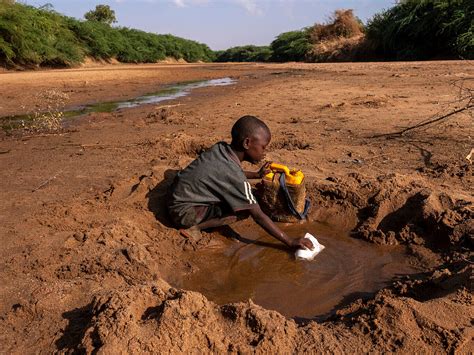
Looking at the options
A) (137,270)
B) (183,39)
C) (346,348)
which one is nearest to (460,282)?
(346,348)

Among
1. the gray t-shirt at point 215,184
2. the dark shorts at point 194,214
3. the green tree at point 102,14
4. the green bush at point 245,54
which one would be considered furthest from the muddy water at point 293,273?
the green tree at point 102,14

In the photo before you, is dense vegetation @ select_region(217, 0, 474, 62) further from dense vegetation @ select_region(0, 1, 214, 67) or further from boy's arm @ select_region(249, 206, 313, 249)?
dense vegetation @ select_region(0, 1, 214, 67)

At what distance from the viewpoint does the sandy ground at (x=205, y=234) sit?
1.93 m

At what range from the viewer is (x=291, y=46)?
32.8m

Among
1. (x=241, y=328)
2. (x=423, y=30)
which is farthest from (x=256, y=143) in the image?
(x=423, y=30)

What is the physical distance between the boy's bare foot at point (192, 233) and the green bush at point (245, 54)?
3755 centimetres

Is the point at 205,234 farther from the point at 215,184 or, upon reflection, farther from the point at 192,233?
the point at 215,184

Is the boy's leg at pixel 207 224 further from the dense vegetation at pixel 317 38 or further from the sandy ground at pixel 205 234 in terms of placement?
the dense vegetation at pixel 317 38

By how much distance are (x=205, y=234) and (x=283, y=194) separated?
2.46 feet

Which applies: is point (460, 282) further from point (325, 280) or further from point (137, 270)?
point (137, 270)

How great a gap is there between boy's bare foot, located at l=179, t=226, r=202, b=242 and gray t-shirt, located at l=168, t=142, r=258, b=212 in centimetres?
22

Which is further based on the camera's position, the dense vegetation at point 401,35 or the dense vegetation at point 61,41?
the dense vegetation at point 61,41

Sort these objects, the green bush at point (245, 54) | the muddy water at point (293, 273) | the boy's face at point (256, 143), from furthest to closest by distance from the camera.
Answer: the green bush at point (245, 54) < the boy's face at point (256, 143) < the muddy water at point (293, 273)

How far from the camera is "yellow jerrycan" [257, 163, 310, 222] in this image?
3648mm
